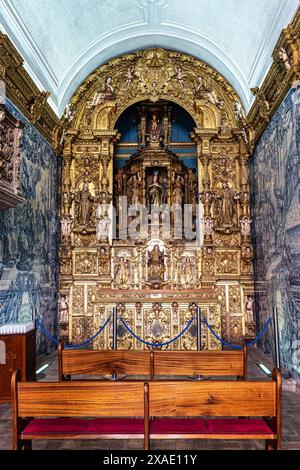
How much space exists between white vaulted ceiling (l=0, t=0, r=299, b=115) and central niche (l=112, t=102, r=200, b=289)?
2.03m

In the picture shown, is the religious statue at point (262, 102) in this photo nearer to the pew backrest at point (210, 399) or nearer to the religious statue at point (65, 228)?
the religious statue at point (65, 228)

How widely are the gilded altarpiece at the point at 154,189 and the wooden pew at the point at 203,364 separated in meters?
5.42

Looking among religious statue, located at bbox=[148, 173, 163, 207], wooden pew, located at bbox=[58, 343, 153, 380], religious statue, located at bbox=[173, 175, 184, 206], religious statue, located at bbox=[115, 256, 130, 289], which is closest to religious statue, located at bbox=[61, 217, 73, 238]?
religious statue, located at bbox=[115, 256, 130, 289]

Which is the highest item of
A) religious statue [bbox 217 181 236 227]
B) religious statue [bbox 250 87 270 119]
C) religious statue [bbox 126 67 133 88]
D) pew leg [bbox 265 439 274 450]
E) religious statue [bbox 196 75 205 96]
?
religious statue [bbox 126 67 133 88]

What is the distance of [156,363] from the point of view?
519cm

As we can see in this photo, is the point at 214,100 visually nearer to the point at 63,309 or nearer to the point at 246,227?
the point at 246,227

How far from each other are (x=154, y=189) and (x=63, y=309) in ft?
15.1

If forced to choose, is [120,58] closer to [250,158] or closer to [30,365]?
[250,158]

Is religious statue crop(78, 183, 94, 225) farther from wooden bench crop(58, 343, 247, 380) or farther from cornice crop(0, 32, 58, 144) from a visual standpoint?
wooden bench crop(58, 343, 247, 380)

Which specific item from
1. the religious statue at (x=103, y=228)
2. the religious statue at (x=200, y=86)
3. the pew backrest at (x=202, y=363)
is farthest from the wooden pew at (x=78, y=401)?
the religious statue at (x=200, y=86)

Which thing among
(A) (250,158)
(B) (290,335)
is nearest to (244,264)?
(A) (250,158)

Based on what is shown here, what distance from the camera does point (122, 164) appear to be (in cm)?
1326

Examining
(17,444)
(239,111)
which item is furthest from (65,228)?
(17,444)

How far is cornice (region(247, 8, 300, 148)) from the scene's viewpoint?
23.7 feet
